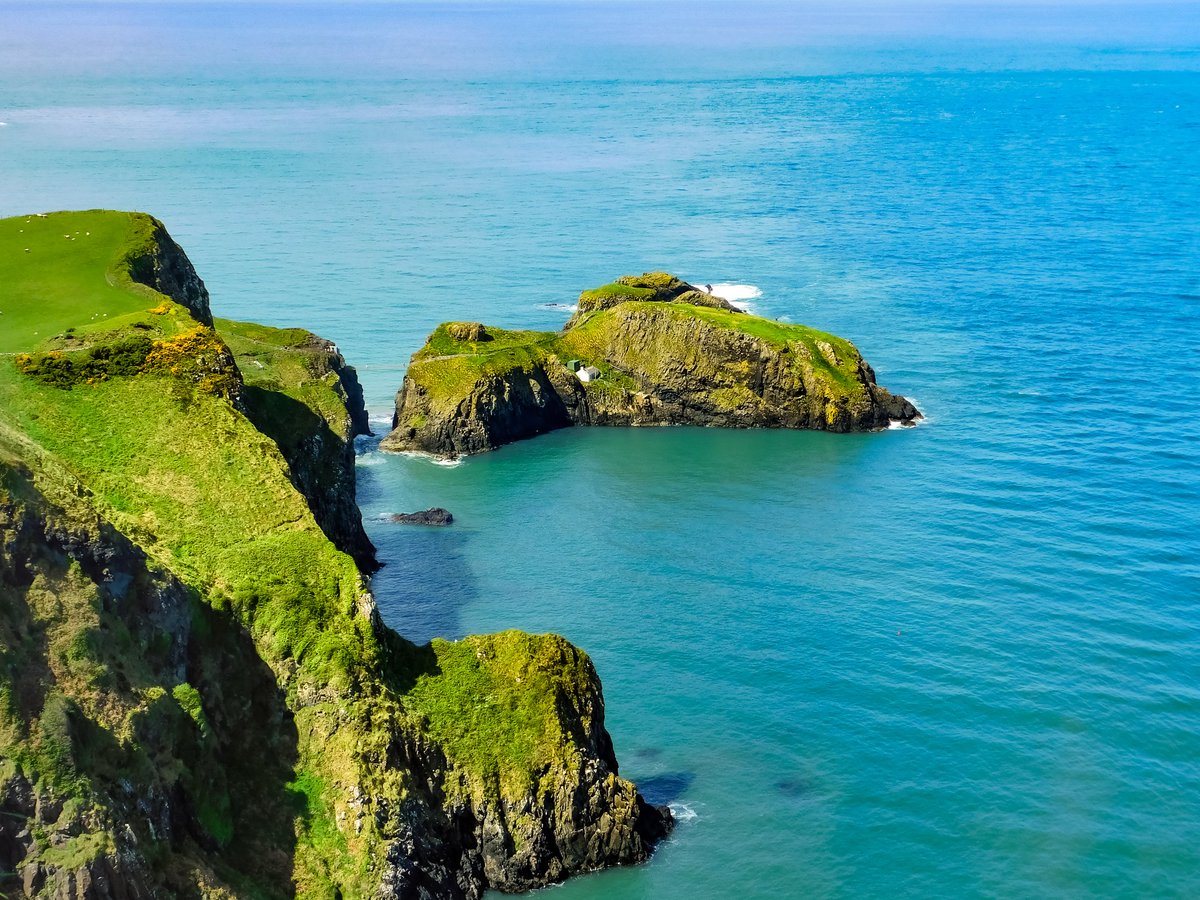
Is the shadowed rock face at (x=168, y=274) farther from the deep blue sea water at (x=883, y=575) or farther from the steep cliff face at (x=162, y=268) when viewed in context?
the deep blue sea water at (x=883, y=575)

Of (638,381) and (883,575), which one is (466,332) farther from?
(883,575)

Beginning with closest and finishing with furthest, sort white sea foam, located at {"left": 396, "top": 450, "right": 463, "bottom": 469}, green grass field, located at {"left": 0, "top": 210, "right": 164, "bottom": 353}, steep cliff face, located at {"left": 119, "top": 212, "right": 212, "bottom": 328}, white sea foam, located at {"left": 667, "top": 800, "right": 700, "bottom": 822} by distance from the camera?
1. white sea foam, located at {"left": 667, "top": 800, "right": 700, "bottom": 822}
2. green grass field, located at {"left": 0, "top": 210, "right": 164, "bottom": 353}
3. steep cliff face, located at {"left": 119, "top": 212, "right": 212, "bottom": 328}
4. white sea foam, located at {"left": 396, "top": 450, "right": 463, "bottom": 469}

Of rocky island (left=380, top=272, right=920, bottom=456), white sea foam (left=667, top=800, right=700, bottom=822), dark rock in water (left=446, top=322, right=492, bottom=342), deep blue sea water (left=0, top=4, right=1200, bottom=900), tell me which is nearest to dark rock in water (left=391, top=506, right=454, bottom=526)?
deep blue sea water (left=0, top=4, right=1200, bottom=900)

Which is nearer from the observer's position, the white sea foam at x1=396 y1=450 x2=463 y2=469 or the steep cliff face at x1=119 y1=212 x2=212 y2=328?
the steep cliff face at x1=119 y1=212 x2=212 y2=328

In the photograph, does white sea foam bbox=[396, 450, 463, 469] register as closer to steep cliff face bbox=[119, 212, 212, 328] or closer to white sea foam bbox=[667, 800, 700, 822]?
steep cliff face bbox=[119, 212, 212, 328]

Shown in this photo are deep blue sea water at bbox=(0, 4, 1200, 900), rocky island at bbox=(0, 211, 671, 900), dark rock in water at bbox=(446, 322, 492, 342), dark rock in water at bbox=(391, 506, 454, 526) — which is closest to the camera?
rocky island at bbox=(0, 211, 671, 900)

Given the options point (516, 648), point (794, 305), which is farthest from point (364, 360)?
point (516, 648)
